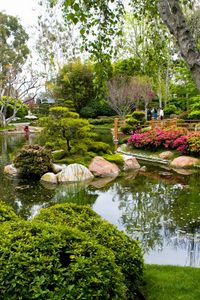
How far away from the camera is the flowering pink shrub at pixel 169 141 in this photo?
43.7 ft

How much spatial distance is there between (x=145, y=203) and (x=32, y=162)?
167 inches

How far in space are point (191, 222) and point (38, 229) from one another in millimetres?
4575

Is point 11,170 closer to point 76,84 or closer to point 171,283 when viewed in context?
point 171,283

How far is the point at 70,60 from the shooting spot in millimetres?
35906

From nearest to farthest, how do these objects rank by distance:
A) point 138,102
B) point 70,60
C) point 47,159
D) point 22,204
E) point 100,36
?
point 100,36 → point 22,204 → point 47,159 → point 138,102 → point 70,60

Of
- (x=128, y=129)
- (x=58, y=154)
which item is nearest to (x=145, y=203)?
(x=58, y=154)

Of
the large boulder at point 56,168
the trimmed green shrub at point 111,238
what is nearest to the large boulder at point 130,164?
the large boulder at point 56,168

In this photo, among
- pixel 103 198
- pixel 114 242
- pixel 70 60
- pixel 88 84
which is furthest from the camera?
pixel 70 60

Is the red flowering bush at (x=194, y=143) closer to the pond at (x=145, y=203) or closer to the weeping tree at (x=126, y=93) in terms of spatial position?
the pond at (x=145, y=203)

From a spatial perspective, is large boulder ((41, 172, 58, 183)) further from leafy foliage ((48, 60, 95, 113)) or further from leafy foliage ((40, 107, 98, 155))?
leafy foliage ((48, 60, 95, 113))

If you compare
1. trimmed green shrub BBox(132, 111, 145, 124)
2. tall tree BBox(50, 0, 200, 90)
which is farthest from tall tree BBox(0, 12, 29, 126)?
tall tree BBox(50, 0, 200, 90)

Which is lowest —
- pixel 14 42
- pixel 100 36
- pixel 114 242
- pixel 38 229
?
pixel 114 242

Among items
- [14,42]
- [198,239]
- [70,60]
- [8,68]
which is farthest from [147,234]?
[14,42]

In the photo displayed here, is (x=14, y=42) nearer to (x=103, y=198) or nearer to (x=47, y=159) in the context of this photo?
(x=47, y=159)
